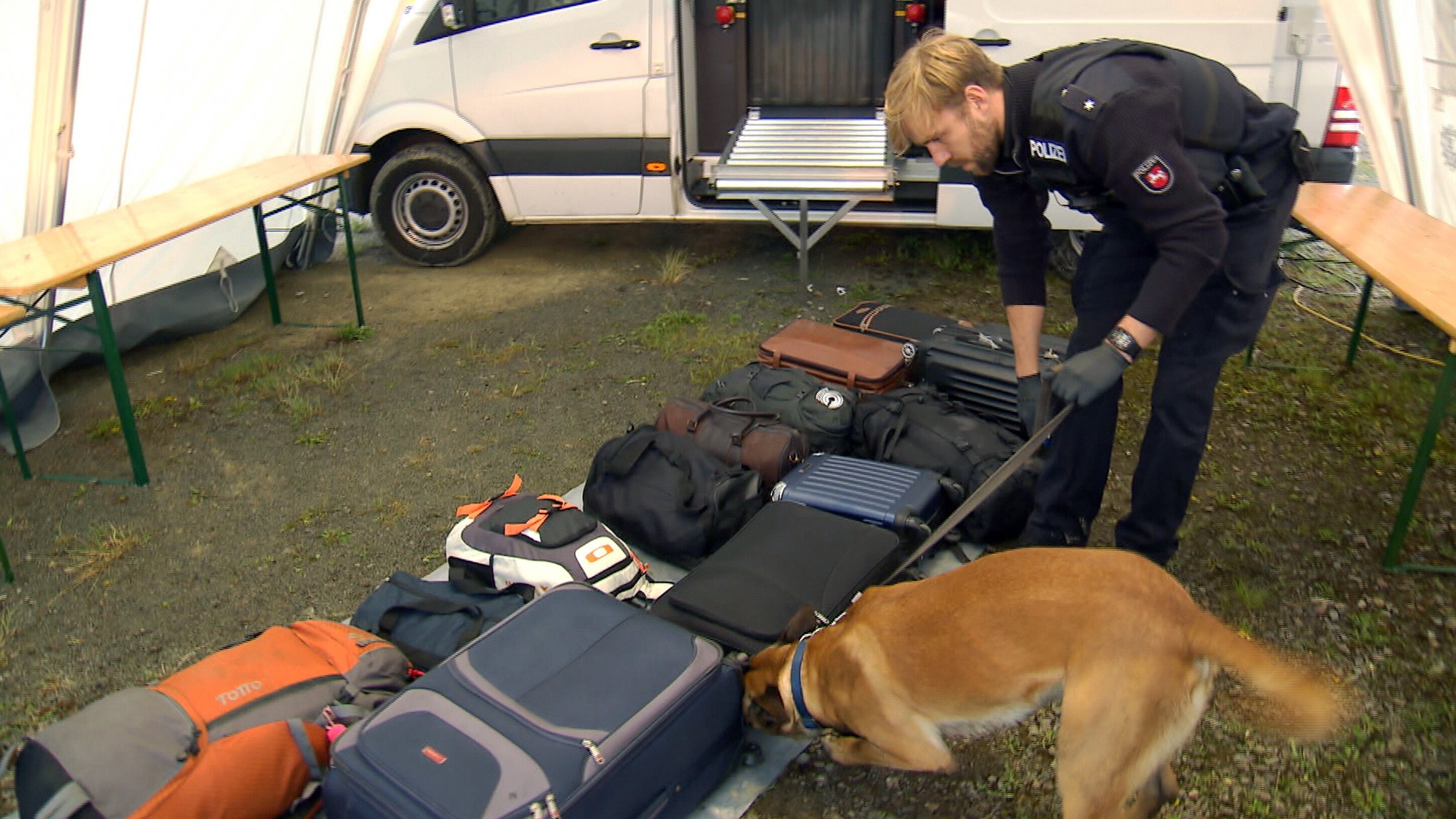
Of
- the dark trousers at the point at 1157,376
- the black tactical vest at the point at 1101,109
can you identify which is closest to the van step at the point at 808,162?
the dark trousers at the point at 1157,376

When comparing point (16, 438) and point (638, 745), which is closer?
point (638, 745)

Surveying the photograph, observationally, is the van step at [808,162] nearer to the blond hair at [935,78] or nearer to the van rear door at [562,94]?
the van rear door at [562,94]

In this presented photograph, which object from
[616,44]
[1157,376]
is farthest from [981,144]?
[616,44]

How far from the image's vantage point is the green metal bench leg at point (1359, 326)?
4230 mm

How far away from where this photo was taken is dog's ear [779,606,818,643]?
2396mm

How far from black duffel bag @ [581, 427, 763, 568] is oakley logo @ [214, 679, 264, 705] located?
1.17m

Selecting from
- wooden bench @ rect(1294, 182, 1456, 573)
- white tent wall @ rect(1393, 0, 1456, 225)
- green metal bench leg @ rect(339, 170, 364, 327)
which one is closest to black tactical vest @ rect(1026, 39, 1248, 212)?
wooden bench @ rect(1294, 182, 1456, 573)

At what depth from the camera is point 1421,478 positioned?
2928 mm

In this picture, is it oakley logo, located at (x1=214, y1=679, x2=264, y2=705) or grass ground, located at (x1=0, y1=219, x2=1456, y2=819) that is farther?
grass ground, located at (x1=0, y1=219, x2=1456, y2=819)

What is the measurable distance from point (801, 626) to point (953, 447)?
45.8 inches

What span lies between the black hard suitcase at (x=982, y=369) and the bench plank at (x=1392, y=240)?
967 millimetres

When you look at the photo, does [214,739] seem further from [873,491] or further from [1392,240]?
[1392,240]

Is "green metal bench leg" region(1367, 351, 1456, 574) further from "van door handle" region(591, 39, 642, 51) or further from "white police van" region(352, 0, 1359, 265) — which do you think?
"van door handle" region(591, 39, 642, 51)

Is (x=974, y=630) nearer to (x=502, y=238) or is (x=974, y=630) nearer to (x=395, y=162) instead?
(x=395, y=162)
